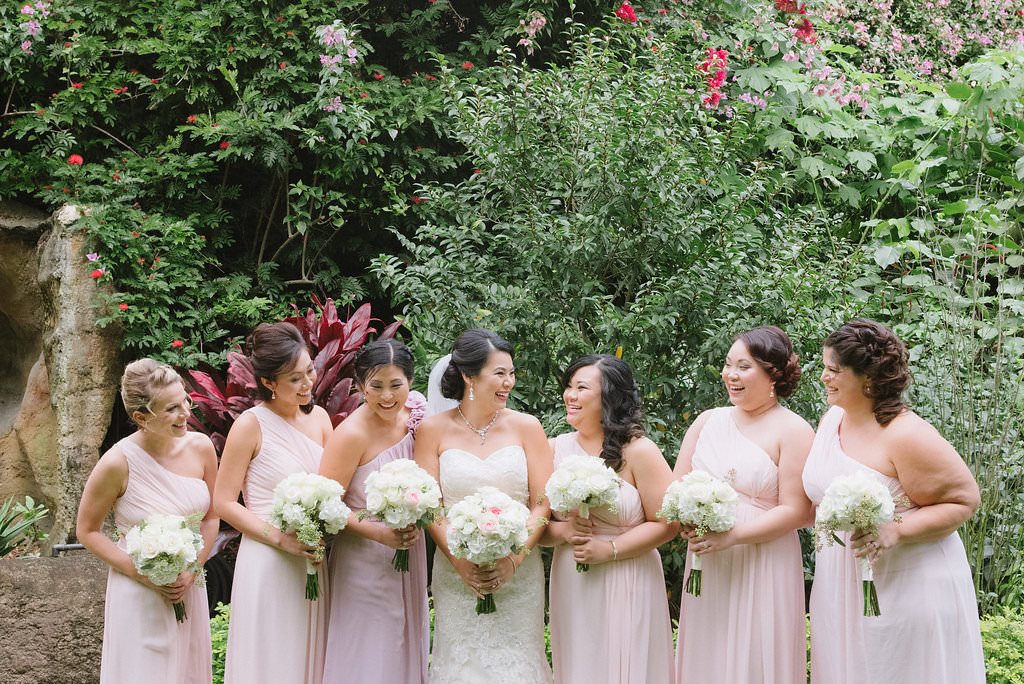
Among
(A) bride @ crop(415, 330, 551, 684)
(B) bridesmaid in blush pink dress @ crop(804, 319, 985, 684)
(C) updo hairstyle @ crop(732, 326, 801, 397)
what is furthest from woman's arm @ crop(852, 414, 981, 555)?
(A) bride @ crop(415, 330, 551, 684)

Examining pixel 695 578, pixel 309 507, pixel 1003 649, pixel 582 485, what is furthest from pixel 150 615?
pixel 1003 649

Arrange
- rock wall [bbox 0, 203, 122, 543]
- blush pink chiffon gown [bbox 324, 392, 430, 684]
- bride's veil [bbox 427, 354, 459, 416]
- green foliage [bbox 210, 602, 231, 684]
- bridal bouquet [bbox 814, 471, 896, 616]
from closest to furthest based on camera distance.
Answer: bridal bouquet [bbox 814, 471, 896, 616], blush pink chiffon gown [bbox 324, 392, 430, 684], bride's veil [bbox 427, 354, 459, 416], green foliage [bbox 210, 602, 231, 684], rock wall [bbox 0, 203, 122, 543]

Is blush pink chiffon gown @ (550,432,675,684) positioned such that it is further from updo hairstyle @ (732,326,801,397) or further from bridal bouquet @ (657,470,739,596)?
updo hairstyle @ (732,326,801,397)

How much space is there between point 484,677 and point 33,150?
22.4 feet

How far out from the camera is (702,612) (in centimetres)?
430

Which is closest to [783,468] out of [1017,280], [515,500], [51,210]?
[515,500]

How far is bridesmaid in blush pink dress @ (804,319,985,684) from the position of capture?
386 cm

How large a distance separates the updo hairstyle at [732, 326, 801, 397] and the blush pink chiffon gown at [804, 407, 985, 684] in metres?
0.39

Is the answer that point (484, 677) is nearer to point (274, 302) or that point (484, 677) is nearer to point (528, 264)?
point (528, 264)

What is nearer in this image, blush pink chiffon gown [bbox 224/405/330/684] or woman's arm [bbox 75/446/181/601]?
woman's arm [bbox 75/446/181/601]

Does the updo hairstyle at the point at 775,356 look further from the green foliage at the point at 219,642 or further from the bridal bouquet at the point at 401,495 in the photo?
the green foliage at the point at 219,642

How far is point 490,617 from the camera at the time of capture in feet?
14.4

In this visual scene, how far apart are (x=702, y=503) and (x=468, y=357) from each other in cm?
125

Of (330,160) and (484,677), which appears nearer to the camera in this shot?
(484,677)
